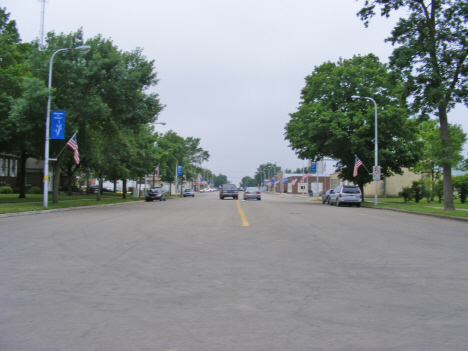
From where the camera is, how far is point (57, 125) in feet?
83.6

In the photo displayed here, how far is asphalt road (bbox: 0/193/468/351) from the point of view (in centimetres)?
437

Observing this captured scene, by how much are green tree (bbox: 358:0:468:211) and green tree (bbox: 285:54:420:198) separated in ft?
34.6

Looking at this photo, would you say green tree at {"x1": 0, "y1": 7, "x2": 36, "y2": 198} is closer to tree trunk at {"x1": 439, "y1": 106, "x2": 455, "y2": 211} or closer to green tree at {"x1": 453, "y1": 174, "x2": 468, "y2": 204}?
tree trunk at {"x1": 439, "y1": 106, "x2": 455, "y2": 211}

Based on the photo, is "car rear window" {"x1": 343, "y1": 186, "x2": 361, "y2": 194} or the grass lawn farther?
"car rear window" {"x1": 343, "y1": 186, "x2": 361, "y2": 194}

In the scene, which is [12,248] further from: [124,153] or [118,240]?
[124,153]

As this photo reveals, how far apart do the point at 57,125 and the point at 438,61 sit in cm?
2260

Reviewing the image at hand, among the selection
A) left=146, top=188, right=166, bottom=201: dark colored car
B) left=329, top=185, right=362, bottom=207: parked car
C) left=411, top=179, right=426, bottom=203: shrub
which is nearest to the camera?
left=329, top=185, right=362, bottom=207: parked car

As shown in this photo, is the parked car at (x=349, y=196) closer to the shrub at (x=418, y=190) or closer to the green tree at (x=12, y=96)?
the shrub at (x=418, y=190)

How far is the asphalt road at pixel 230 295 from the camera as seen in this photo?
4371 millimetres

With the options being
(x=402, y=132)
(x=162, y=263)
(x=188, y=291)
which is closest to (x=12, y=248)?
(x=162, y=263)

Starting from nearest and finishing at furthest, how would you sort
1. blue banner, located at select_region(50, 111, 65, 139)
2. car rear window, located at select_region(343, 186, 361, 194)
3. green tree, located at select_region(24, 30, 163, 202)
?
blue banner, located at select_region(50, 111, 65, 139) < green tree, located at select_region(24, 30, 163, 202) < car rear window, located at select_region(343, 186, 361, 194)

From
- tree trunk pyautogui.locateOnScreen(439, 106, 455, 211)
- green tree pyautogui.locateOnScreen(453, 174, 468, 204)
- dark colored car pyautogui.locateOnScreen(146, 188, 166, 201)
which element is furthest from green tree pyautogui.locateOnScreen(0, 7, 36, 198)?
green tree pyautogui.locateOnScreen(453, 174, 468, 204)

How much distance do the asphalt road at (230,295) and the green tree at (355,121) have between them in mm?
27230

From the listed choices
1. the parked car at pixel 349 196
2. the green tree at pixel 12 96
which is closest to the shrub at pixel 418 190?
the parked car at pixel 349 196
